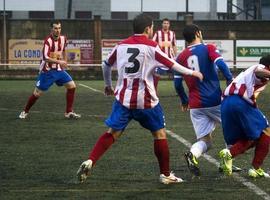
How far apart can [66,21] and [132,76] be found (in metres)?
28.3

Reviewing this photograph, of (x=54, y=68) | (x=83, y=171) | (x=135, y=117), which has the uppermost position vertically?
(x=54, y=68)

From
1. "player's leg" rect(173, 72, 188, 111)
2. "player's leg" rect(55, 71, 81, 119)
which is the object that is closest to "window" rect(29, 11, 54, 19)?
"player's leg" rect(55, 71, 81, 119)

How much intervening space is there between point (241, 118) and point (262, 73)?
0.58 meters

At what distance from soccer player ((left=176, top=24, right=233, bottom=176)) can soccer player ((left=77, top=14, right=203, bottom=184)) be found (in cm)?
60

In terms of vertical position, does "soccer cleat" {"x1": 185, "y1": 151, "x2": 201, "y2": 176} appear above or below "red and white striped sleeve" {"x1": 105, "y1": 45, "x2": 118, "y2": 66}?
below

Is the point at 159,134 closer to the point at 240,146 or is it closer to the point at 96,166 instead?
the point at 240,146

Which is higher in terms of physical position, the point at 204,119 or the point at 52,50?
the point at 52,50

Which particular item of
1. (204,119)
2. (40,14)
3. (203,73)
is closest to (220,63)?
(203,73)

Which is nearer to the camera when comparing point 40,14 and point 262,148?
point 262,148

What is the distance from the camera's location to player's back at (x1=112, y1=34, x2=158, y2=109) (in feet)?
26.5

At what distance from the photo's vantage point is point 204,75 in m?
8.75

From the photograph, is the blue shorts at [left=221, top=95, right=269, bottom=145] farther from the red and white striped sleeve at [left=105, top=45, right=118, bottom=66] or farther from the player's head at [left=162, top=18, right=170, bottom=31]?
the player's head at [left=162, top=18, right=170, bottom=31]

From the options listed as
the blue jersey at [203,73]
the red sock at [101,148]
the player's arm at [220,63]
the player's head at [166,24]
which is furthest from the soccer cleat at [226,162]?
the player's head at [166,24]

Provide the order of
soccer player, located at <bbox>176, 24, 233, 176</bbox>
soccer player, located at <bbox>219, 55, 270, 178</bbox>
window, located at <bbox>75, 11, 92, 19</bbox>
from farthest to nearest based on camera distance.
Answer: window, located at <bbox>75, 11, 92, 19</bbox>, soccer player, located at <bbox>176, 24, 233, 176</bbox>, soccer player, located at <bbox>219, 55, 270, 178</bbox>
